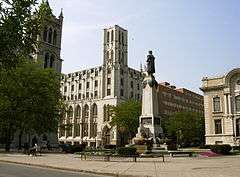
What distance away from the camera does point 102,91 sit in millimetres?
93875

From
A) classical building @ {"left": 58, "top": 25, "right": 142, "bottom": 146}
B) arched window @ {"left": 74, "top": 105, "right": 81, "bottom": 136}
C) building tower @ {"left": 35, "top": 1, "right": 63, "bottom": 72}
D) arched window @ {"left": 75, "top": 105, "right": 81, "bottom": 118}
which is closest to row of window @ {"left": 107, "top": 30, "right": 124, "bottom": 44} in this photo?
classical building @ {"left": 58, "top": 25, "right": 142, "bottom": 146}

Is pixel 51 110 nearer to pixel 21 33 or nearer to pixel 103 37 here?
pixel 21 33

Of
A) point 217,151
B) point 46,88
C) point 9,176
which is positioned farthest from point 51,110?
point 9,176

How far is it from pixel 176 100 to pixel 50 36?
5509 centimetres

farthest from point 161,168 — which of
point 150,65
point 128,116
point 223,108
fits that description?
point 128,116

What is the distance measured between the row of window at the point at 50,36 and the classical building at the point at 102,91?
799 inches

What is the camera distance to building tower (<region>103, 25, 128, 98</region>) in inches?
3634

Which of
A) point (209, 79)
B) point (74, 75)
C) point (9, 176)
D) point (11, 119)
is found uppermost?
point (74, 75)

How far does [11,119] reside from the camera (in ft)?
149

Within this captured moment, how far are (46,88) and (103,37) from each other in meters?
53.4

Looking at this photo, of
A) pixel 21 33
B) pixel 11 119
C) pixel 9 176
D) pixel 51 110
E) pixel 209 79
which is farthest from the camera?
pixel 209 79

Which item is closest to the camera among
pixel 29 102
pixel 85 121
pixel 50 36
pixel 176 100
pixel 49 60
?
pixel 29 102

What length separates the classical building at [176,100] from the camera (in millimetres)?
106812

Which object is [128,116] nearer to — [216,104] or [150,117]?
[216,104]
